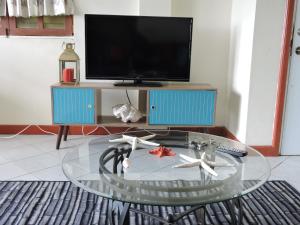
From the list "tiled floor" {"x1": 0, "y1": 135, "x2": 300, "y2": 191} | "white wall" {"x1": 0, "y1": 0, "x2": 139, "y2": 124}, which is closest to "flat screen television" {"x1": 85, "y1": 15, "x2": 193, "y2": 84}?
"white wall" {"x1": 0, "y1": 0, "x2": 139, "y2": 124}

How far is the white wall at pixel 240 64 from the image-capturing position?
8.82ft

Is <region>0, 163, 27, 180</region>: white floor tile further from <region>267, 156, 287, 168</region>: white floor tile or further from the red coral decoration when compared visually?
<region>267, 156, 287, 168</region>: white floor tile

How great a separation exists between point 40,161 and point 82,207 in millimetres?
871

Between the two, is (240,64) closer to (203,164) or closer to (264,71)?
(264,71)

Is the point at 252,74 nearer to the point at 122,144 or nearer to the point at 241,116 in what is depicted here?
the point at 241,116

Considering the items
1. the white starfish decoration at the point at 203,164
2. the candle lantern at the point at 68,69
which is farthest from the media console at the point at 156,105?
the white starfish decoration at the point at 203,164

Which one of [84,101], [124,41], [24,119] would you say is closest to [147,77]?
[124,41]

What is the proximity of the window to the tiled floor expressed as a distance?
1.00 m

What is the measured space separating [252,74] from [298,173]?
844 millimetres

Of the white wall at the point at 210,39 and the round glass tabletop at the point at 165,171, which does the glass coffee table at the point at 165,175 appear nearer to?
the round glass tabletop at the point at 165,171

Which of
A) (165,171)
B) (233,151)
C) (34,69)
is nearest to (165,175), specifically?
(165,171)

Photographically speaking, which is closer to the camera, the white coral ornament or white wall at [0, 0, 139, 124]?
the white coral ornament

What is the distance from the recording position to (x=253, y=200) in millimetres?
1964

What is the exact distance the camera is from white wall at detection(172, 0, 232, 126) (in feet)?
10.1
